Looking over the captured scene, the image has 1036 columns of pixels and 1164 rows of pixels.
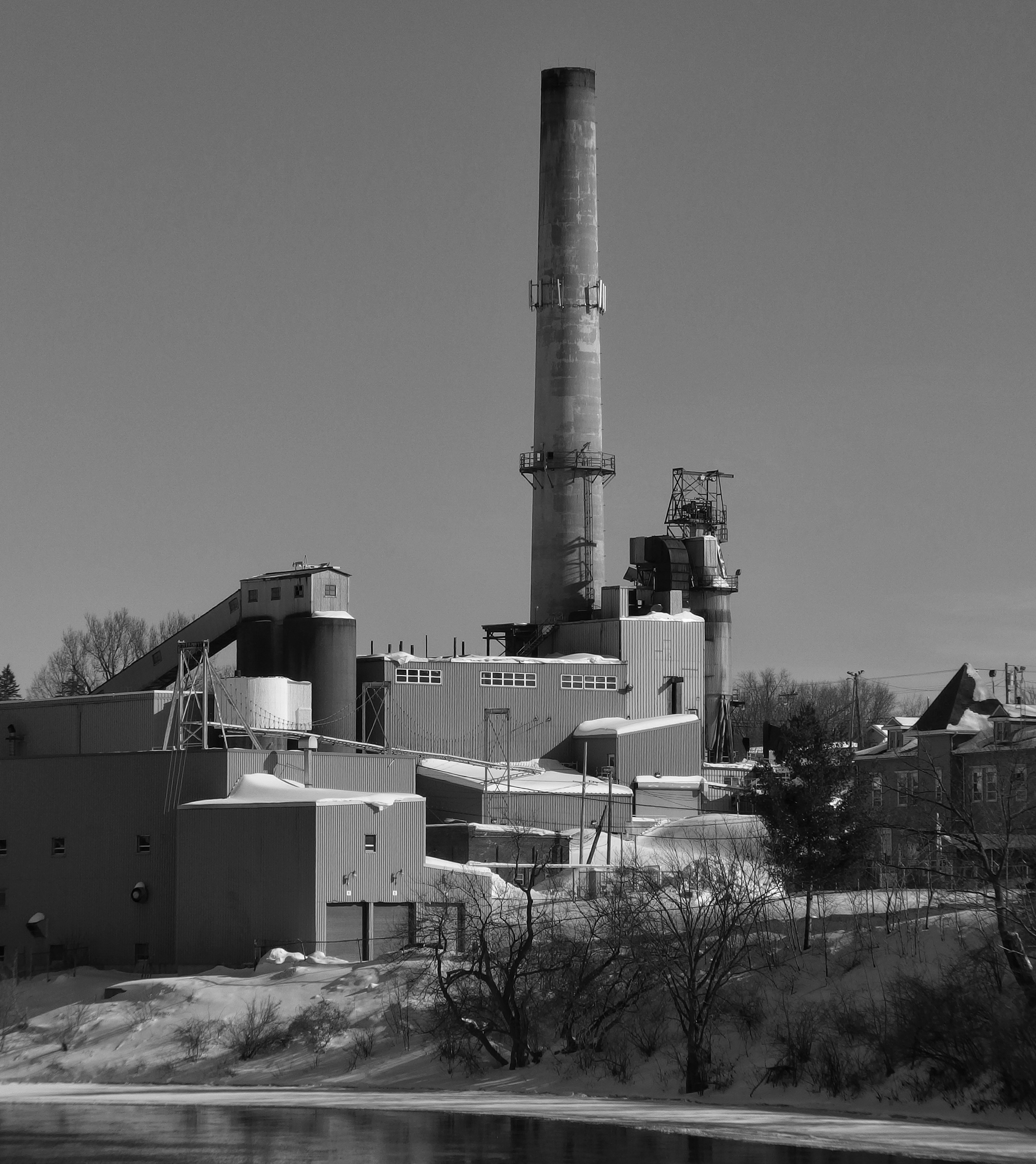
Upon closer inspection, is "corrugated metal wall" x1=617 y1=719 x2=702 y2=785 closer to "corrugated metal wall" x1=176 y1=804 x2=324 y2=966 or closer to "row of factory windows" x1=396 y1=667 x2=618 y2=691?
"row of factory windows" x1=396 y1=667 x2=618 y2=691

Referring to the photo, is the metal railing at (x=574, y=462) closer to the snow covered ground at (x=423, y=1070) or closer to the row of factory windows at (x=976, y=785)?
the row of factory windows at (x=976, y=785)

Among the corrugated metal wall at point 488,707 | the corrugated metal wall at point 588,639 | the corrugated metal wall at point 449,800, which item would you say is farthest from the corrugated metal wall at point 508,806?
the corrugated metal wall at point 588,639

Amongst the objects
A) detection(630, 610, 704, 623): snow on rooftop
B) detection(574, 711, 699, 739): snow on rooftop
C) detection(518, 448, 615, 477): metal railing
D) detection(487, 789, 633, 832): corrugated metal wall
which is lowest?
detection(487, 789, 633, 832): corrugated metal wall

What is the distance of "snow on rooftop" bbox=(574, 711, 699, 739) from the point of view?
6862 cm

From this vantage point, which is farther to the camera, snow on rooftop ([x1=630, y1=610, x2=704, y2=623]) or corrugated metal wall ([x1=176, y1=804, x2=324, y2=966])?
snow on rooftop ([x1=630, y1=610, x2=704, y2=623])

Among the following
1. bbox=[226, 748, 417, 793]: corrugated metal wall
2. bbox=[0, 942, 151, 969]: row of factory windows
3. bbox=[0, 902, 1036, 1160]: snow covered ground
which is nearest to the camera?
bbox=[0, 902, 1036, 1160]: snow covered ground

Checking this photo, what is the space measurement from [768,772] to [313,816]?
1184 centimetres

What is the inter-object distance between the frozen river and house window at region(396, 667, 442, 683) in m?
31.6

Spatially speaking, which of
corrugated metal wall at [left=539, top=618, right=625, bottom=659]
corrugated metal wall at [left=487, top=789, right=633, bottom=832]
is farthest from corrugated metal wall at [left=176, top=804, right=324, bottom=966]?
corrugated metal wall at [left=539, top=618, right=625, bottom=659]

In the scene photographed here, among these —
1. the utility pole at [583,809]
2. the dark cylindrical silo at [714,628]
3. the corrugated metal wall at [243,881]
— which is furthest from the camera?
the dark cylindrical silo at [714,628]

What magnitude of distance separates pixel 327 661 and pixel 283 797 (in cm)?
1809

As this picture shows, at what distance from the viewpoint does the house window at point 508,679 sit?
228ft

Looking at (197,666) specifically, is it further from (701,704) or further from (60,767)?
(701,704)

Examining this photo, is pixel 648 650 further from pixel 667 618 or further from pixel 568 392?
pixel 568 392
